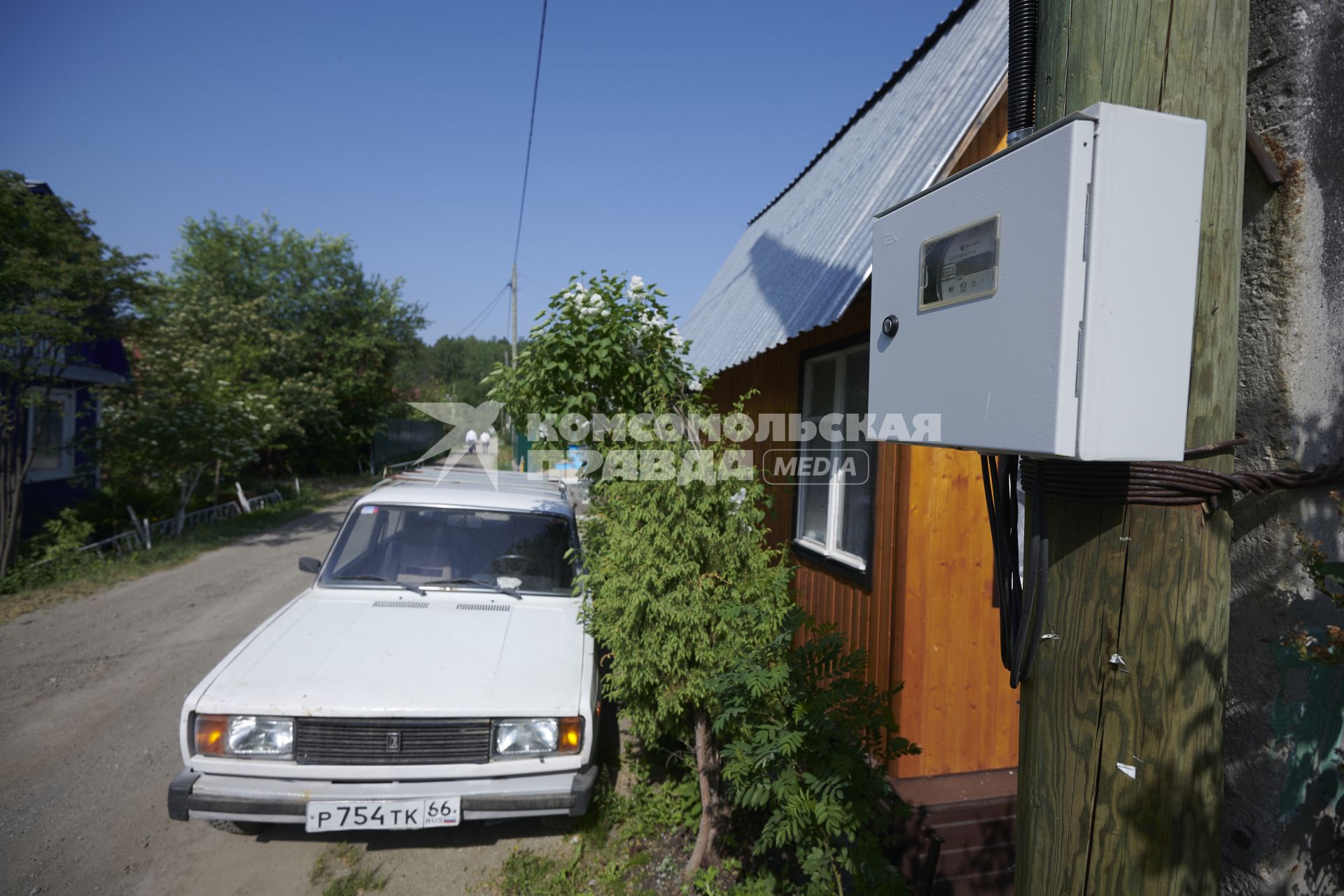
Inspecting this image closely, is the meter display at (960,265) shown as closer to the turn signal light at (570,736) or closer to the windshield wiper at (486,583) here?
the turn signal light at (570,736)

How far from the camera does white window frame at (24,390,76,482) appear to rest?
12422mm

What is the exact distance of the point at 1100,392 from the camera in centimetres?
114

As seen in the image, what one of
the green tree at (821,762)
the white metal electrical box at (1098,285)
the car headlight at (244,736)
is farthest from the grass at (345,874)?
the white metal electrical box at (1098,285)

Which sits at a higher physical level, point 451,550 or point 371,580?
point 451,550

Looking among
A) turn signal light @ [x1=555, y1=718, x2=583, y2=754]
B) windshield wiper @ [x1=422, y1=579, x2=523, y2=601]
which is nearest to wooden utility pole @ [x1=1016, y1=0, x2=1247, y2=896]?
turn signal light @ [x1=555, y1=718, x2=583, y2=754]

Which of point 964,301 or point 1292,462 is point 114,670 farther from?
point 1292,462

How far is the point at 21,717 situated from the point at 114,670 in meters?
1.03

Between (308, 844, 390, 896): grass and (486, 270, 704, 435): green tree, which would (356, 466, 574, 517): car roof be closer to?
(486, 270, 704, 435): green tree

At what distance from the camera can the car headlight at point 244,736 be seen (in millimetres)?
3203

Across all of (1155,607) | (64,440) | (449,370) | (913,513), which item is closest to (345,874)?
(913,513)

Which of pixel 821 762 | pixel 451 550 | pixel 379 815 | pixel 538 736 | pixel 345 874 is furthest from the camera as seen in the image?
pixel 451 550

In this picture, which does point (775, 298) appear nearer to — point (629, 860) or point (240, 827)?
point (629, 860)

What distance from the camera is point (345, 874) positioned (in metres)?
3.48

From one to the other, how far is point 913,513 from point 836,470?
3.91ft
